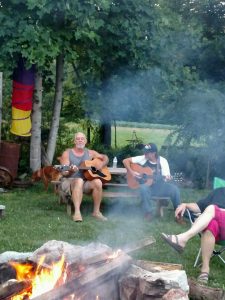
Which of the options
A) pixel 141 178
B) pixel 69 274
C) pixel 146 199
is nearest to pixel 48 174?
pixel 141 178

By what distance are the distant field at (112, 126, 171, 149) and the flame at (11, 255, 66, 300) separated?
8230 millimetres

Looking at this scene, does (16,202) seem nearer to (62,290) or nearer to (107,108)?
(107,108)

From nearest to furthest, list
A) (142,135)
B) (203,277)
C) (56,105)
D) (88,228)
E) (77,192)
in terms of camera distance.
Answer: (203,277) → (88,228) → (77,192) → (56,105) → (142,135)

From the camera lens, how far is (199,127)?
10.6m

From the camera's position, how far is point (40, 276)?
12.9ft

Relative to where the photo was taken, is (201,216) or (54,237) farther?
(54,237)

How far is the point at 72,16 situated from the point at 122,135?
595 centimetres

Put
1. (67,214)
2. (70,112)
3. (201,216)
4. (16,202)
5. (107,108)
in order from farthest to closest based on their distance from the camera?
1. (70,112)
2. (107,108)
3. (16,202)
4. (67,214)
5. (201,216)

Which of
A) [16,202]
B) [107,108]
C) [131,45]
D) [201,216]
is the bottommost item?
[16,202]

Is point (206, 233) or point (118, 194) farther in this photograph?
point (118, 194)

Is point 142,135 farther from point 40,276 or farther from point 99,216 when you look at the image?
point 40,276

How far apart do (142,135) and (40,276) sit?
33.0 ft

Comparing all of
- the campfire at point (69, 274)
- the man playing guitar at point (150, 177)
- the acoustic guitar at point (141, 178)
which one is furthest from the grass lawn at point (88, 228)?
the campfire at point (69, 274)

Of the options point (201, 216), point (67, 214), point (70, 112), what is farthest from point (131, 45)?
point (201, 216)
